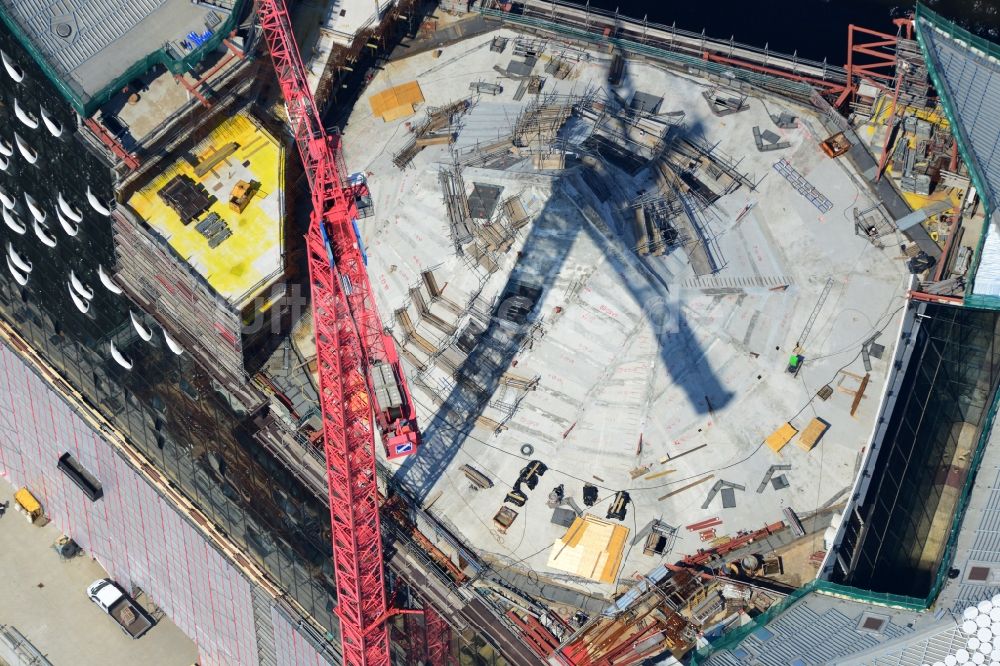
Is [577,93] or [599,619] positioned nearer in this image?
[599,619]

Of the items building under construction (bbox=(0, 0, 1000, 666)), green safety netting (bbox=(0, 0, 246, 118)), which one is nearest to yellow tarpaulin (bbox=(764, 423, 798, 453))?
building under construction (bbox=(0, 0, 1000, 666))

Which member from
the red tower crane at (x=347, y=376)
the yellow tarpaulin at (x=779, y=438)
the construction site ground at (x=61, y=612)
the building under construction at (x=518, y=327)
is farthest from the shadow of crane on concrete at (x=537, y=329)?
the construction site ground at (x=61, y=612)

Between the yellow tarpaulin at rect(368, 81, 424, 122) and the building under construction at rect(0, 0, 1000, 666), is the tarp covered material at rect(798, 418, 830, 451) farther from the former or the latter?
the yellow tarpaulin at rect(368, 81, 424, 122)

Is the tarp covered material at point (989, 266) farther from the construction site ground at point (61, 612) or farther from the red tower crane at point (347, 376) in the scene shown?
the construction site ground at point (61, 612)

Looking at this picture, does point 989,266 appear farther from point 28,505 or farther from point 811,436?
point 28,505

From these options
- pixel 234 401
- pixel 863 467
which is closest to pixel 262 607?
pixel 234 401

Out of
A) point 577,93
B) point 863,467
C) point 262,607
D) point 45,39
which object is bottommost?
point 262,607

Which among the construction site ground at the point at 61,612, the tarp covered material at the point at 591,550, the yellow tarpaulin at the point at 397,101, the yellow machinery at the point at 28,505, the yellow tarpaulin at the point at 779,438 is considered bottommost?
the construction site ground at the point at 61,612

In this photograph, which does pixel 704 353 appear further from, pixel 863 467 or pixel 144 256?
pixel 144 256
